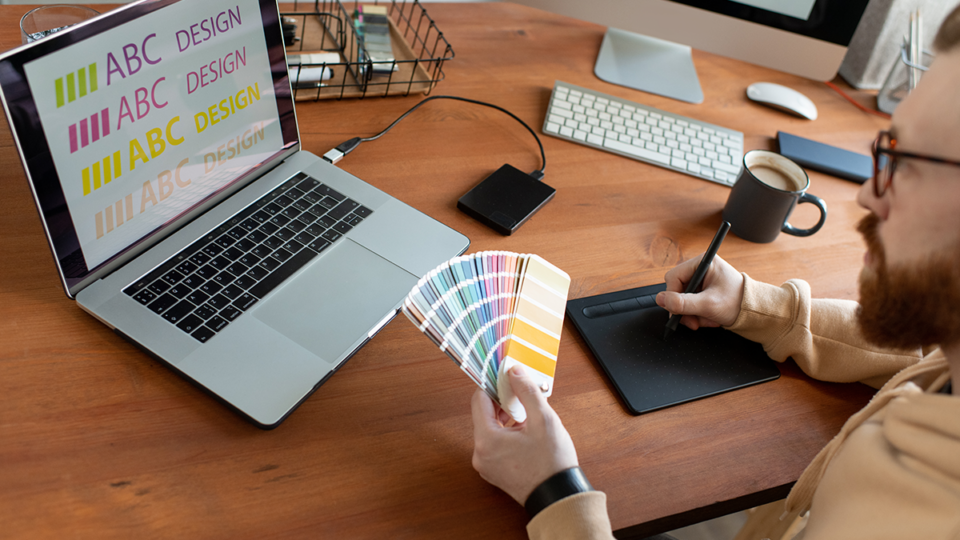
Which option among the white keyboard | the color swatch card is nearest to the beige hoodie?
the color swatch card

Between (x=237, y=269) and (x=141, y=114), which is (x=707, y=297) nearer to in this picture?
(x=237, y=269)

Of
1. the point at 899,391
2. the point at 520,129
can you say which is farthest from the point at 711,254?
the point at 520,129

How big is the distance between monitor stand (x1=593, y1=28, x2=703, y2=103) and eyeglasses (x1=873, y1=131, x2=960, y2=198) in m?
0.72

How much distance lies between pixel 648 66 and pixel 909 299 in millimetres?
898

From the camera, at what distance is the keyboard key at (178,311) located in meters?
0.64

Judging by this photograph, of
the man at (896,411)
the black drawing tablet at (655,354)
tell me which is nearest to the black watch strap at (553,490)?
the man at (896,411)

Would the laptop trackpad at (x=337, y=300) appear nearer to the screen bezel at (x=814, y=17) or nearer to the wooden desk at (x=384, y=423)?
the wooden desk at (x=384, y=423)

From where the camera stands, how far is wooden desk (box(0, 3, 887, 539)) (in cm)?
55

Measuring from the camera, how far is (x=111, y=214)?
25.5 inches

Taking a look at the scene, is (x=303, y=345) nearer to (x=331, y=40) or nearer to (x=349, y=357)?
(x=349, y=357)

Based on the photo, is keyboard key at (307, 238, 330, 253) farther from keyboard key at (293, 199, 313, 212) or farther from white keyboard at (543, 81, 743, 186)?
white keyboard at (543, 81, 743, 186)

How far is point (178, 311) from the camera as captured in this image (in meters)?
0.65

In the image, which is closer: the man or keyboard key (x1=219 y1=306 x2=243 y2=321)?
the man

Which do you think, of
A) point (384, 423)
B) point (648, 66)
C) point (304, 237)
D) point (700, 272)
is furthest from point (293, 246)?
point (648, 66)
